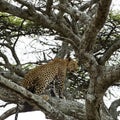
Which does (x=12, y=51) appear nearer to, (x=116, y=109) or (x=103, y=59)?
(x=116, y=109)

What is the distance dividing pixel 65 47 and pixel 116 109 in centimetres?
112

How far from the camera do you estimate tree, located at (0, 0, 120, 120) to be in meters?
3.05

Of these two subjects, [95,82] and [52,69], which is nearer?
[95,82]

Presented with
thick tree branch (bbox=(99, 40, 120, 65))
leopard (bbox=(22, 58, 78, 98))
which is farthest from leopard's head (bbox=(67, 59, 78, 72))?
thick tree branch (bbox=(99, 40, 120, 65))

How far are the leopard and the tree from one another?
0.61ft

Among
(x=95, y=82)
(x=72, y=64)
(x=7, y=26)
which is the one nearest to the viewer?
(x=95, y=82)

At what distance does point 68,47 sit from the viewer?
19.9ft

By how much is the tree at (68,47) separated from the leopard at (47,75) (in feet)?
0.61

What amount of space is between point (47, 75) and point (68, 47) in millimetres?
1410

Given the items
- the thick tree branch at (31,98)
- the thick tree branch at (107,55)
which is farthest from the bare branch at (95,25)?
the thick tree branch at (31,98)

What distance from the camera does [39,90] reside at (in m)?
4.50

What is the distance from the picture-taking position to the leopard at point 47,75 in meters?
4.52

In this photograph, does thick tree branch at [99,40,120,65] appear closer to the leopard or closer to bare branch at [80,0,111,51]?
bare branch at [80,0,111,51]

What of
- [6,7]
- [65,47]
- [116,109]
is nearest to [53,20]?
[6,7]
